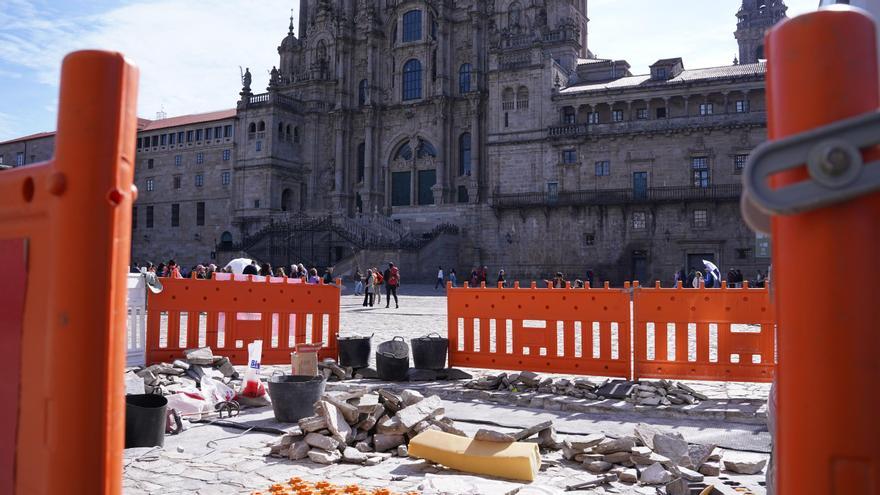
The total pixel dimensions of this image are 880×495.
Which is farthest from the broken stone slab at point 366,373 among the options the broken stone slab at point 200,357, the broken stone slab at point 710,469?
the broken stone slab at point 710,469

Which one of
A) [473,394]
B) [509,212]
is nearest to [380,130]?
[509,212]

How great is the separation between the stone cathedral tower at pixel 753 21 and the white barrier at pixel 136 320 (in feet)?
198

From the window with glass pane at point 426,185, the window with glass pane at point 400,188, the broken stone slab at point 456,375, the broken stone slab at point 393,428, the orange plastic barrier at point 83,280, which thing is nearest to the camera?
the orange plastic barrier at point 83,280

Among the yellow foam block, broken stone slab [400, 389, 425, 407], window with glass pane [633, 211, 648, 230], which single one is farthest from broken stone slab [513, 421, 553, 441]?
window with glass pane [633, 211, 648, 230]

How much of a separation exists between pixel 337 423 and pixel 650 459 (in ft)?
8.68

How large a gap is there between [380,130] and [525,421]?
151 feet

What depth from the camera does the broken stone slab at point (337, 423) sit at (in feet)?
19.1

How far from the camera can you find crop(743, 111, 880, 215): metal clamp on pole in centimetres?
121

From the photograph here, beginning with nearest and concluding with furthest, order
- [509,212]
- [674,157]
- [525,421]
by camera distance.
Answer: [525,421]
[674,157]
[509,212]

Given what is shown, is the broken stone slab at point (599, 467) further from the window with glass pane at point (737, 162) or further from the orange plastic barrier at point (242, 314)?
the window with glass pane at point (737, 162)

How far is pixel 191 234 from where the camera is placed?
55188 mm

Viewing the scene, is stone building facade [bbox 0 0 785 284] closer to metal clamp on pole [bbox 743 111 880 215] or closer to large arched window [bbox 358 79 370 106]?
large arched window [bbox 358 79 370 106]

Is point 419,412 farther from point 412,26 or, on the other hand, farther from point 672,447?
point 412,26

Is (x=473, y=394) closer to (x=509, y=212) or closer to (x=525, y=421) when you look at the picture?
(x=525, y=421)
